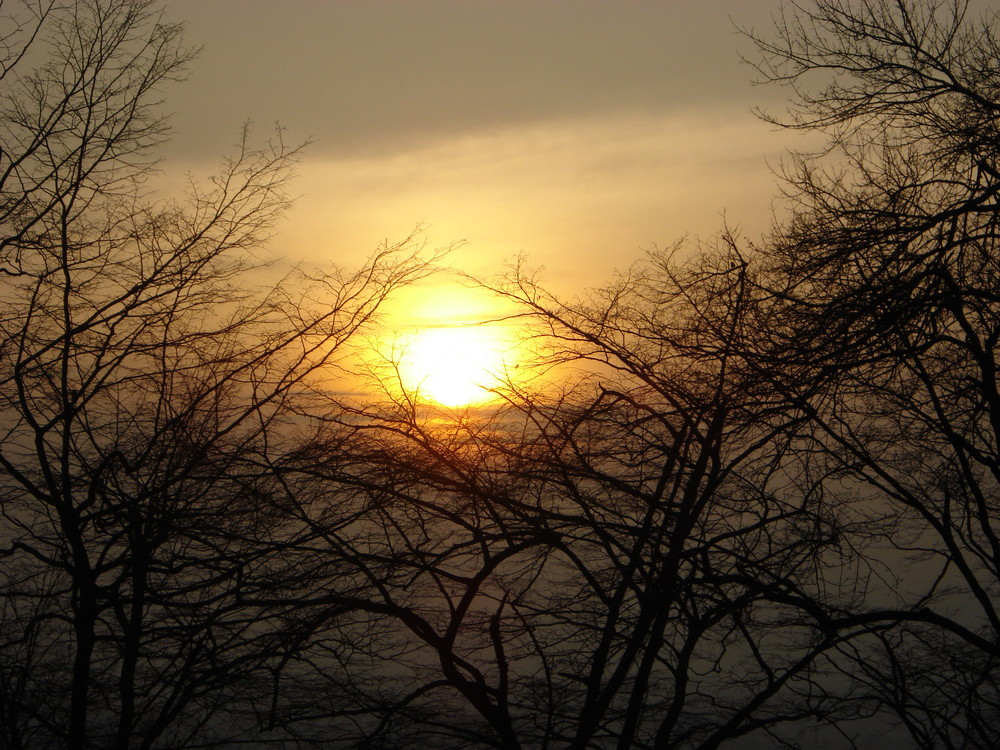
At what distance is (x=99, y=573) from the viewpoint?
21.3ft

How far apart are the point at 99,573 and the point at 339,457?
2064 mm

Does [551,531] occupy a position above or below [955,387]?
below

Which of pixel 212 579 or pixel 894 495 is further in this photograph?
pixel 894 495

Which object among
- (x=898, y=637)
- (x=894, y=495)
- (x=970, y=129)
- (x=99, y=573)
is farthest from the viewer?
(x=898, y=637)

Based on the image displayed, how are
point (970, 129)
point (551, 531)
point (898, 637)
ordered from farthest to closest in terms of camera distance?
point (898, 637) < point (551, 531) < point (970, 129)

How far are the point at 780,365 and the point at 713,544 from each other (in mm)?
1305

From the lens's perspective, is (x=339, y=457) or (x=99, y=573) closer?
(x=339, y=457)

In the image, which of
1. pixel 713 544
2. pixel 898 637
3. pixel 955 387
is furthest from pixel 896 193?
pixel 898 637

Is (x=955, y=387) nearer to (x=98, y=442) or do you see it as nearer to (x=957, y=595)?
(x=957, y=595)

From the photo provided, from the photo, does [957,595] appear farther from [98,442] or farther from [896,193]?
[98,442]

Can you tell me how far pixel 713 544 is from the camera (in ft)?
19.6

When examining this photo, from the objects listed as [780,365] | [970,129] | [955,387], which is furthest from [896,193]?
[955,387]

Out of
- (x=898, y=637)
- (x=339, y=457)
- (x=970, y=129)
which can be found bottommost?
(x=898, y=637)

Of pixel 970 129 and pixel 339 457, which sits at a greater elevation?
pixel 970 129
